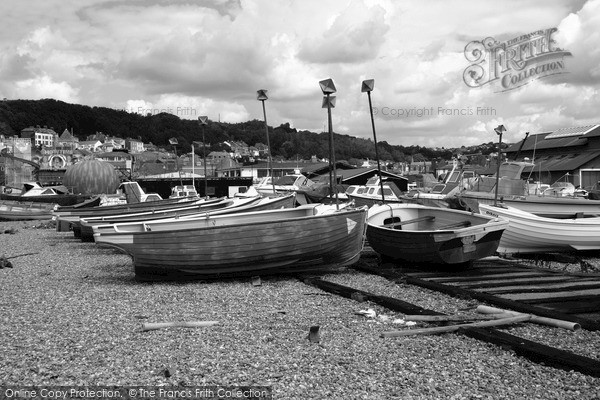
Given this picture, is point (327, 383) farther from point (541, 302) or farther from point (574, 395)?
point (541, 302)

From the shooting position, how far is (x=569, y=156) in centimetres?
6022

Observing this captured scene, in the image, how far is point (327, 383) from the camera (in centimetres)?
556

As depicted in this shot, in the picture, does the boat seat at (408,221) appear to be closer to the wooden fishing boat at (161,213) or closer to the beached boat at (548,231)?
the beached boat at (548,231)

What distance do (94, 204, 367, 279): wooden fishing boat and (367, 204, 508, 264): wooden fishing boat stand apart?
1875mm

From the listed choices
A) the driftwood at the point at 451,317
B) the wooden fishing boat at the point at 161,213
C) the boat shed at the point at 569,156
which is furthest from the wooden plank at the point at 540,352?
the boat shed at the point at 569,156

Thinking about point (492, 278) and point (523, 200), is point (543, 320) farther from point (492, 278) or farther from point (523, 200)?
point (523, 200)

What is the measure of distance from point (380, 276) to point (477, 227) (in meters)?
2.35

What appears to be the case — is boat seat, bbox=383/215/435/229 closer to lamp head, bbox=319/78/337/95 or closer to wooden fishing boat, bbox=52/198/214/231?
lamp head, bbox=319/78/337/95

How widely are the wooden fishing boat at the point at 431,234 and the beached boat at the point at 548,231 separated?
171cm

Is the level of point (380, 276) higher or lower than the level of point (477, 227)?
lower

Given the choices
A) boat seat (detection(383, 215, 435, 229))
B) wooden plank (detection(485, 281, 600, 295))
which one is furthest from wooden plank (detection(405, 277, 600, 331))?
boat seat (detection(383, 215, 435, 229))

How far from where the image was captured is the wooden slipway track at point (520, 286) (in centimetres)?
891

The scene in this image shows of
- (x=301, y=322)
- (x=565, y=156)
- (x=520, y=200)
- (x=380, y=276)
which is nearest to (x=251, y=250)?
(x=380, y=276)

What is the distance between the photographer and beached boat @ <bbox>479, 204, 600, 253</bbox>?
53.3ft
